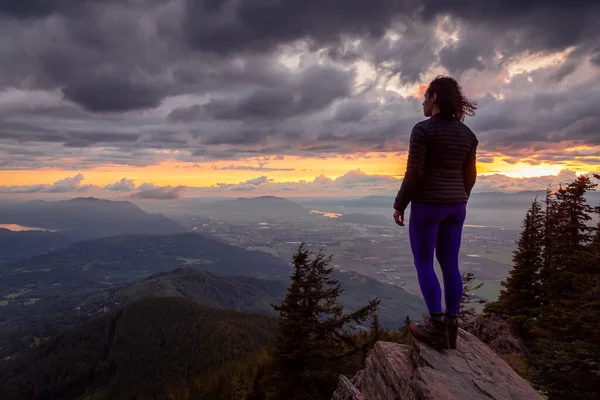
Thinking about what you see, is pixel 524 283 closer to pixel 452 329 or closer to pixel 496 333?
pixel 496 333

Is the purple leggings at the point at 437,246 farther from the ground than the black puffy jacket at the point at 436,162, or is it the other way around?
the black puffy jacket at the point at 436,162

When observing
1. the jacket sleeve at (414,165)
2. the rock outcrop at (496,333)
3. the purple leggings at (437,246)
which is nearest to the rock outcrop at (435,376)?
the purple leggings at (437,246)

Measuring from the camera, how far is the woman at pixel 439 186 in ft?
20.6

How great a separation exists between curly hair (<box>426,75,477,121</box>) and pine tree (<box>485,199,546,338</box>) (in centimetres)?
2192

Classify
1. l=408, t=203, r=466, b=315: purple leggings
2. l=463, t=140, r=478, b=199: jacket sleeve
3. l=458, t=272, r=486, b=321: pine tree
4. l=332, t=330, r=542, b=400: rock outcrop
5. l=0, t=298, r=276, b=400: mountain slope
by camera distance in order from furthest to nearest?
l=0, t=298, r=276, b=400: mountain slope < l=458, t=272, r=486, b=321: pine tree < l=463, t=140, r=478, b=199: jacket sleeve < l=408, t=203, r=466, b=315: purple leggings < l=332, t=330, r=542, b=400: rock outcrop

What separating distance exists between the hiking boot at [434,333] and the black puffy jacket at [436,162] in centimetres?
271

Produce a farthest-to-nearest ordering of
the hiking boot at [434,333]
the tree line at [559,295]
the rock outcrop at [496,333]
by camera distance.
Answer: the rock outcrop at [496,333] → the tree line at [559,295] → the hiking boot at [434,333]

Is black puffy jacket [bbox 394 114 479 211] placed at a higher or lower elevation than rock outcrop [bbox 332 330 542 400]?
higher

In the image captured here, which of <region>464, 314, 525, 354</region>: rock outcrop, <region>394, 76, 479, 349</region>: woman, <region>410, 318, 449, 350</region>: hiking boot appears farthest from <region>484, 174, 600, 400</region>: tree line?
<region>394, 76, 479, 349</region>: woman

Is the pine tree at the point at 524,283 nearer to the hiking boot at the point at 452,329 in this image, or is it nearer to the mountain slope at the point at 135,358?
the hiking boot at the point at 452,329

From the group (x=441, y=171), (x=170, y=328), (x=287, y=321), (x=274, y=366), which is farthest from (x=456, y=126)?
(x=170, y=328)

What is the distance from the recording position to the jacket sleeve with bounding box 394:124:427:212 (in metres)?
6.19

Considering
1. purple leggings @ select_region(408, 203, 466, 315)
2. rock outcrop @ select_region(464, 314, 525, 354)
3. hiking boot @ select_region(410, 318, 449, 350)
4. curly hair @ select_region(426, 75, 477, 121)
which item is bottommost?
rock outcrop @ select_region(464, 314, 525, 354)

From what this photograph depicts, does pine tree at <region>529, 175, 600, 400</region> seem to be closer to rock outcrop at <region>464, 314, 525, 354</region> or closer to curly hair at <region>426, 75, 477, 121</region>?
rock outcrop at <region>464, 314, 525, 354</region>
